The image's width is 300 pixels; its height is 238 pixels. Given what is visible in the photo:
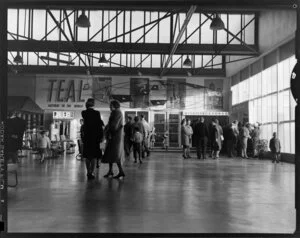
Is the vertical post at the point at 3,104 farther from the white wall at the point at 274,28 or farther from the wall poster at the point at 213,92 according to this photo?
the wall poster at the point at 213,92

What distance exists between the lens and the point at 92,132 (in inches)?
306

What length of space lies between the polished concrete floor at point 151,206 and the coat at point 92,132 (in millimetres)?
613

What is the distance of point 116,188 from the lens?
256 inches

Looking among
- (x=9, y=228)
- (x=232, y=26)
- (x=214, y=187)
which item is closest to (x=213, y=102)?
(x=232, y=26)

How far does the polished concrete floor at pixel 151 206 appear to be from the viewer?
3.85 metres

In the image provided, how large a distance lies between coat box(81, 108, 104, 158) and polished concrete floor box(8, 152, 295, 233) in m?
0.61

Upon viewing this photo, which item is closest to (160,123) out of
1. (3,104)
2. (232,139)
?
(232,139)

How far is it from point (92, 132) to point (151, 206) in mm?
3161

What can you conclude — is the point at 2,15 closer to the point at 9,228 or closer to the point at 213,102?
the point at 9,228

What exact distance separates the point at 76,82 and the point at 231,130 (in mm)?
10986

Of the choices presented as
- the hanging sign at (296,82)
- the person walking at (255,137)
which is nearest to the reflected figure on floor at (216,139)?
the person walking at (255,137)

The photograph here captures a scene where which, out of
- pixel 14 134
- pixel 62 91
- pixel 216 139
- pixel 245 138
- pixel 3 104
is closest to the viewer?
pixel 3 104

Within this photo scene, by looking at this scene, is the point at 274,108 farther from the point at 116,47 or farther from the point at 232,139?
the point at 116,47

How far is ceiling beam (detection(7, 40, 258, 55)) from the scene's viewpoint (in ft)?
57.5
